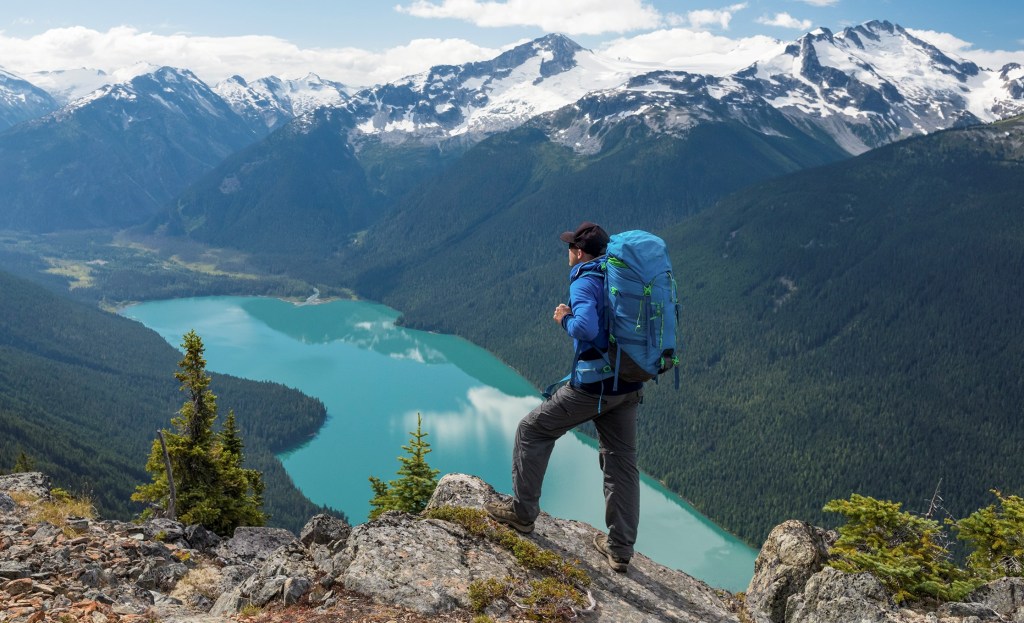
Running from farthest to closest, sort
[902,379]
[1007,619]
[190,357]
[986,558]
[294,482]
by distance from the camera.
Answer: [902,379], [294,482], [190,357], [986,558], [1007,619]

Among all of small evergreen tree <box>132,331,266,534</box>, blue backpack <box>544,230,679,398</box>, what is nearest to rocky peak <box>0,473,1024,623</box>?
blue backpack <box>544,230,679,398</box>

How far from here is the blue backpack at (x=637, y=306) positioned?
887 centimetres

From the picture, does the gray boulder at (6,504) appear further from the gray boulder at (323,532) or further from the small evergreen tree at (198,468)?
the gray boulder at (323,532)

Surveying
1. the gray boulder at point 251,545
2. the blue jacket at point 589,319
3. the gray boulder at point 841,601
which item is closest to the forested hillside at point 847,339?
the gray boulder at point 251,545

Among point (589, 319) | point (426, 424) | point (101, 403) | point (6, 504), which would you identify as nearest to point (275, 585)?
point (589, 319)

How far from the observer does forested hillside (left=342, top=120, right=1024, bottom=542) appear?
10244cm

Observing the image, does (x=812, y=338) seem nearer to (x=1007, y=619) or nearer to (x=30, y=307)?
(x=1007, y=619)

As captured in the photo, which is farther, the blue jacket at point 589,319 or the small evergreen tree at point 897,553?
the small evergreen tree at point 897,553

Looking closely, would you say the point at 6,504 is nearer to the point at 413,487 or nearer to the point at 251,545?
the point at 251,545

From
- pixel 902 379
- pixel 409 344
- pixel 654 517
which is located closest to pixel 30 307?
pixel 409 344

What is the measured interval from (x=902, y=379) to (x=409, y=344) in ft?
388

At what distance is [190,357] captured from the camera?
73.6 ft

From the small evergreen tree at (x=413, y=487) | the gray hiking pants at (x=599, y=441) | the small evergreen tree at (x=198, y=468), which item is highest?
the gray hiking pants at (x=599, y=441)

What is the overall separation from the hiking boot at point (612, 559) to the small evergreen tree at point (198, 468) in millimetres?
14794
